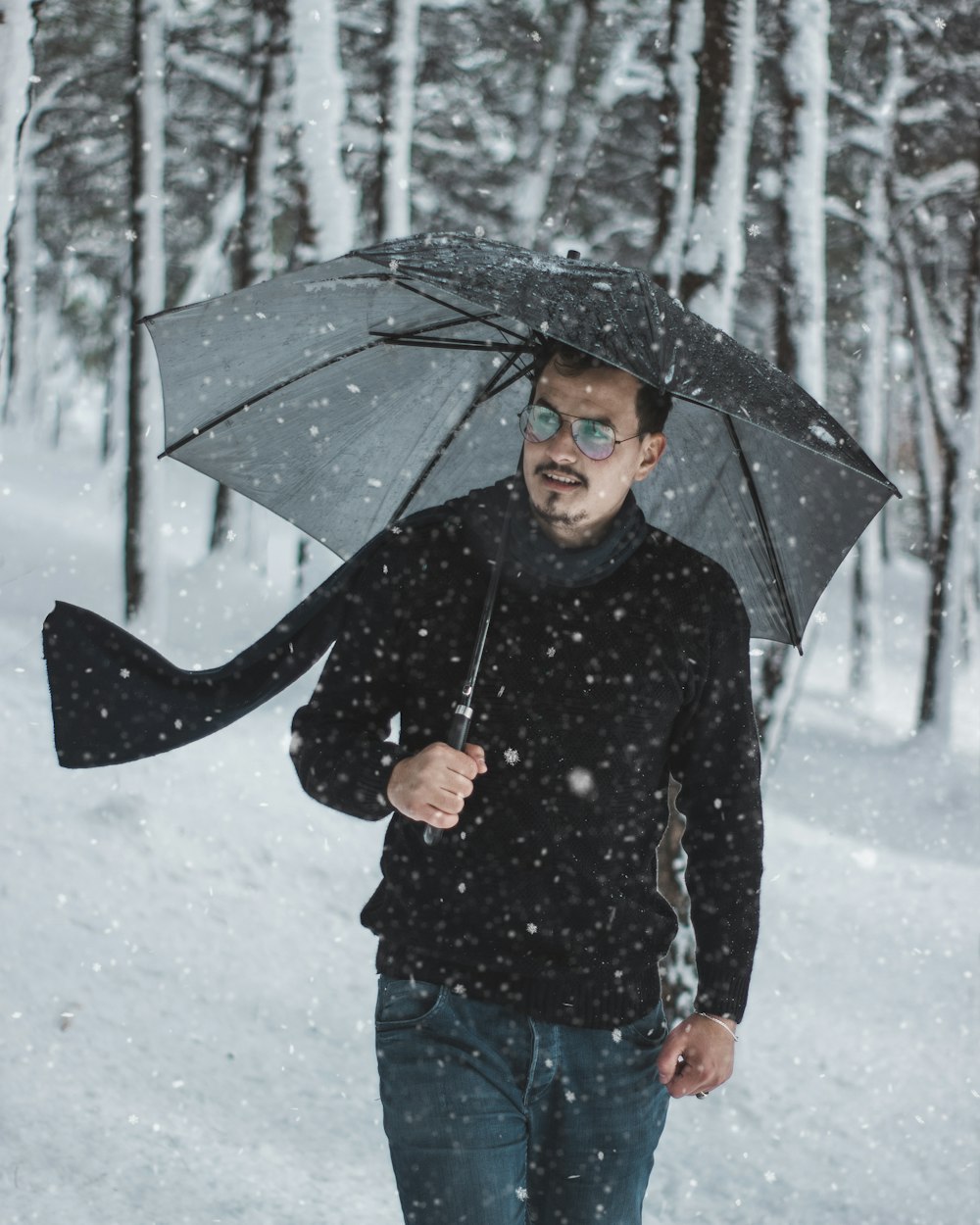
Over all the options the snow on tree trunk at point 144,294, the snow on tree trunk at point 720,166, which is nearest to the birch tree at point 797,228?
the snow on tree trunk at point 720,166

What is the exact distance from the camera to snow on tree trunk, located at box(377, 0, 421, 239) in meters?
11.1

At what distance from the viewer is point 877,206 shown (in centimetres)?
1535

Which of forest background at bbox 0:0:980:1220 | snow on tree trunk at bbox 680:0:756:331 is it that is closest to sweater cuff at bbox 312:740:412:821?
forest background at bbox 0:0:980:1220

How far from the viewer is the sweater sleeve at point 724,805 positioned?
8.27 ft

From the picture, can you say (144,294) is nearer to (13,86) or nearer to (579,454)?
(13,86)

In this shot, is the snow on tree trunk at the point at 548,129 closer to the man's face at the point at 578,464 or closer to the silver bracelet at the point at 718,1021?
the man's face at the point at 578,464

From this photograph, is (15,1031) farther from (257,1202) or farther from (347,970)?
(347,970)

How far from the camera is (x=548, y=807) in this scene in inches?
92.5

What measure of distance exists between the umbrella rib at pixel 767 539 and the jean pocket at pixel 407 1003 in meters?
1.21

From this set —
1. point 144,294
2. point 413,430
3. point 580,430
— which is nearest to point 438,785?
point 580,430

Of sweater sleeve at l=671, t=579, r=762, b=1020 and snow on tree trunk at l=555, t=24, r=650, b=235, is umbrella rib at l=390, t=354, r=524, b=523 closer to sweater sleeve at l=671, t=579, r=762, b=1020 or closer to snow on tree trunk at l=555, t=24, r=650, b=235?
sweater sleeve at l=671, t=579, r=762, b=1020

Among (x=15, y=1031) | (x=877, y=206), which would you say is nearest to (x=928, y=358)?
(x=877, y=206)

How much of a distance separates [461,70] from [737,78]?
9729mm

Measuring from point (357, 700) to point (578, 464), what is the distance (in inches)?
24.0
